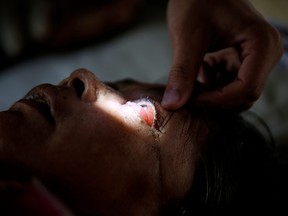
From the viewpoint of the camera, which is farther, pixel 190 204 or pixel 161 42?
pixel 161 42

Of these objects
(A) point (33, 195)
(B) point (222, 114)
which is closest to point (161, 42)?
(B) point (222, 114)

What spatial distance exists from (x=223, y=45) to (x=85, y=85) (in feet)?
1.89

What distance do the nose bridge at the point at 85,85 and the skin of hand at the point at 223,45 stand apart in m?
0.19

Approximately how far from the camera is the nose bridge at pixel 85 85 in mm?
987

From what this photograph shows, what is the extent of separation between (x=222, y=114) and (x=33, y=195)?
65cm

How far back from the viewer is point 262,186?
114cm

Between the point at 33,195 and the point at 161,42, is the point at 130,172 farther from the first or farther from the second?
the point at 161,42

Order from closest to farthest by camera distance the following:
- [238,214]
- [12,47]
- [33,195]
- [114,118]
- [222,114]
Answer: [33,195]
[114,118]
[238,214]
[222,114]
[12,47]

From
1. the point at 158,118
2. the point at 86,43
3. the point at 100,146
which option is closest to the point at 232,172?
the point at 158,118

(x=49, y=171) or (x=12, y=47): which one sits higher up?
(x=49, y=171)

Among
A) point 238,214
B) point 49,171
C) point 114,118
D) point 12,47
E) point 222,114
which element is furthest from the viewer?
point 12,47

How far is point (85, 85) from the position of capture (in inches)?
39.8

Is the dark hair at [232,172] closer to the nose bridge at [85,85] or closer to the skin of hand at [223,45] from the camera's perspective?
the skin of hand at [223,45]

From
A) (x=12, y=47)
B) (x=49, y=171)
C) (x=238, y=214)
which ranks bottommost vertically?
(x=238, y=214)
